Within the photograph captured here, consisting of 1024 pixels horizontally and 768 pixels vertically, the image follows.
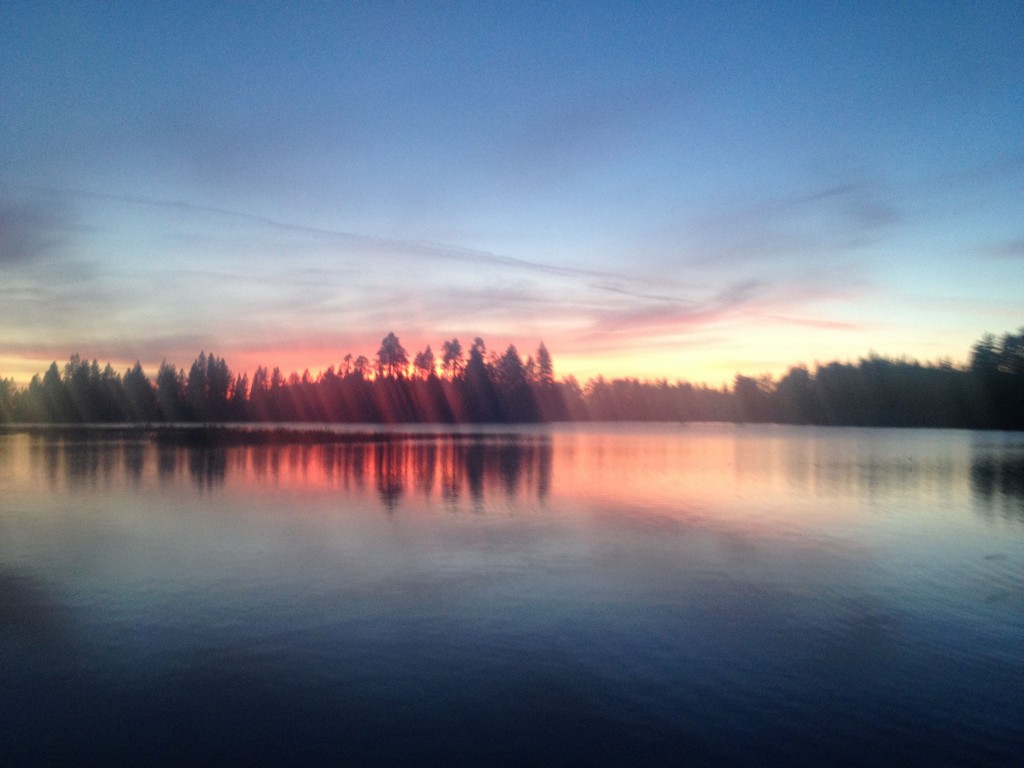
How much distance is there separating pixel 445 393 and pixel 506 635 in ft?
360

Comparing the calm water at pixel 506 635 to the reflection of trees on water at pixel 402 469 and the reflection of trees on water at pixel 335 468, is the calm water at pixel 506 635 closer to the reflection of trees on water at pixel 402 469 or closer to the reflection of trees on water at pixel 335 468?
the reflection of trees on water at pixel 402 469

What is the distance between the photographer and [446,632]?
944 centimetres

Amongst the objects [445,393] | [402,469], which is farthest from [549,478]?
[445,393]

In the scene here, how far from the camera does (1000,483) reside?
28484 mm

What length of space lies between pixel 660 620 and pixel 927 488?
22134mm

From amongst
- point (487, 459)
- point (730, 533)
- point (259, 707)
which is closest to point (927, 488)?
point (730, 533)

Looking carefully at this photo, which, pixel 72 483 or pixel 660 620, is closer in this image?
pixel 660 620

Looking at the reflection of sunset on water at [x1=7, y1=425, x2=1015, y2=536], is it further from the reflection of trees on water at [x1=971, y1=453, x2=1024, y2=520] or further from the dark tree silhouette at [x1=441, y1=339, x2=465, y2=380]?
the dark tree silhouette at [x1=441, y1=339, x2=465, y2=380]

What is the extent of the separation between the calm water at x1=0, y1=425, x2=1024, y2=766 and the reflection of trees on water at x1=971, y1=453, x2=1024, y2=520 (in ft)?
3.17

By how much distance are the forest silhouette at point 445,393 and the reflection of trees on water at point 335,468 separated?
2778 inches

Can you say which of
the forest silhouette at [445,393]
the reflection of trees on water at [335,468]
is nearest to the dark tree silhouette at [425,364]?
the forest silhouette at [445,393]

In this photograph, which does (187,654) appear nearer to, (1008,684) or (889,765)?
(889,765)

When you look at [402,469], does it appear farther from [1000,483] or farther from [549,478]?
[1000,483]

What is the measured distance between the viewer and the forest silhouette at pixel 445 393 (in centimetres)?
11300
